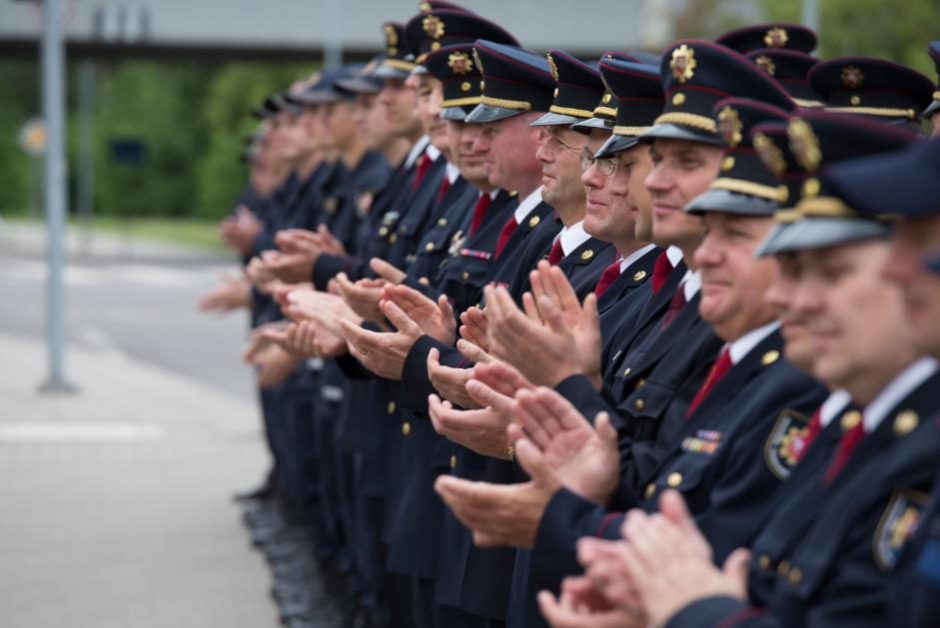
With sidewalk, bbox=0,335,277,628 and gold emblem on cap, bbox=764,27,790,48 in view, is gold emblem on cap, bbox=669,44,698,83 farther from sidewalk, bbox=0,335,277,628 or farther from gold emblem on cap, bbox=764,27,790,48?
sidewalk, bbox=0,335,277,628

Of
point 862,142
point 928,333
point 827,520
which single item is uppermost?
point 862,142

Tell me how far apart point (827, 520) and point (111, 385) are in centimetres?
1342

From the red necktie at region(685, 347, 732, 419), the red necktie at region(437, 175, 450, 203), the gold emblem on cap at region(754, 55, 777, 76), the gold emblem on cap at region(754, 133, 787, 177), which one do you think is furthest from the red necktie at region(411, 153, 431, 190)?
the gold emblem on cap at region(754, 133, 787, 177)

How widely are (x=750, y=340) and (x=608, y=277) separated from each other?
1165mm

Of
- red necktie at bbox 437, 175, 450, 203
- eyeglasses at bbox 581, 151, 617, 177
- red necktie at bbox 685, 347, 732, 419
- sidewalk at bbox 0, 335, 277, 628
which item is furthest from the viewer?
sidewalk at bbox 0, 335, 277, 628

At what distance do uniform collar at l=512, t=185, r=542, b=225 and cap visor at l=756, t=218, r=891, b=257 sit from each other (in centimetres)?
267

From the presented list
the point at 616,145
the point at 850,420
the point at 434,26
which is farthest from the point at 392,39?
the point at 850,420

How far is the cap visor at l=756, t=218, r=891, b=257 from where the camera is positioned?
266cm

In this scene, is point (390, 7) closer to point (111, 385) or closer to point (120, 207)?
point (111, 385)

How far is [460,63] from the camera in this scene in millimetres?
6051

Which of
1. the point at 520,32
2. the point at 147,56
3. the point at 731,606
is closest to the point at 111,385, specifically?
the point at 731,606

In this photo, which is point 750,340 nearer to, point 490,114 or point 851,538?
point 851,538

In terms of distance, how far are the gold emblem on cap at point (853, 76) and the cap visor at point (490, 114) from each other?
3.36ft

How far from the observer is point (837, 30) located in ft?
68.7
